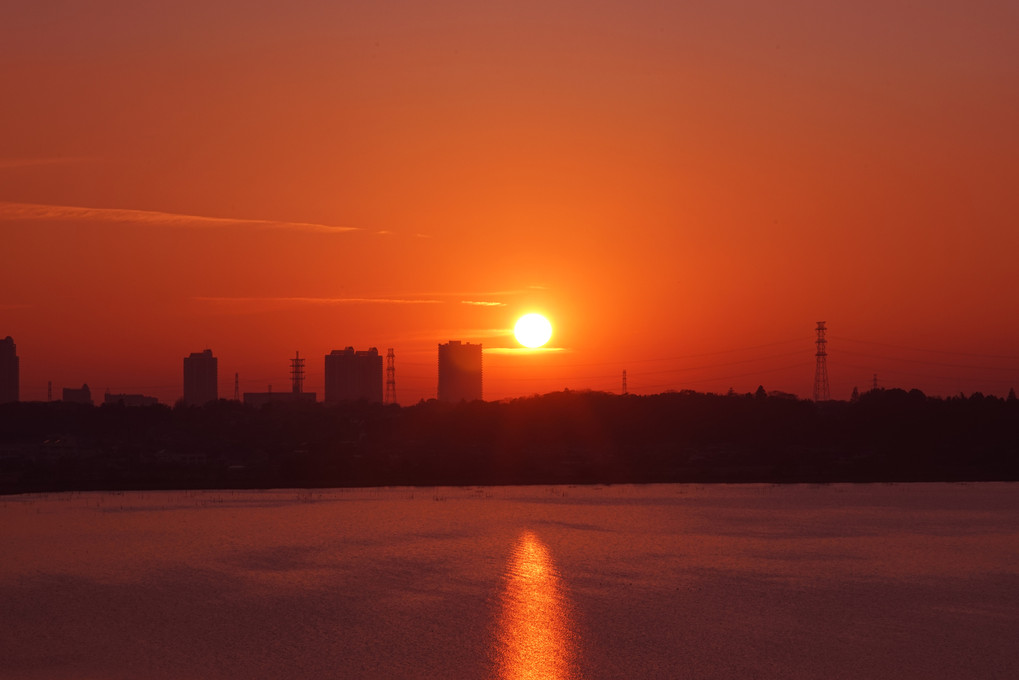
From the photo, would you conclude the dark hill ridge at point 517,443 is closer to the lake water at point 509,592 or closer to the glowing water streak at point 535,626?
the lake water at point 509,592

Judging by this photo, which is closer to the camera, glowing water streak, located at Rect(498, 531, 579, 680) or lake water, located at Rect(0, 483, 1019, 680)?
glowing water streak, located at Rect(498, 531, 579, 680)

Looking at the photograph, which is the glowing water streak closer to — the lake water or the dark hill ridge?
the lake water

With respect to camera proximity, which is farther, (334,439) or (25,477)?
(334,439)

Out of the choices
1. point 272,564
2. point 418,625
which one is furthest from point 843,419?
point 418,625

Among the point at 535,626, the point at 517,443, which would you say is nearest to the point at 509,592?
the point at 535,626

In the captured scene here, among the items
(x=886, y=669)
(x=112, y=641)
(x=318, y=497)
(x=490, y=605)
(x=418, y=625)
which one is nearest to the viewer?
(x=886, y=669)

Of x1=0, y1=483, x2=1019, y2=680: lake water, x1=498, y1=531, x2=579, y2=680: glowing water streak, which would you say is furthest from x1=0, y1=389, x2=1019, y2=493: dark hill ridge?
x1=498, y1=531, x2=579, y2=680: glowing water streak

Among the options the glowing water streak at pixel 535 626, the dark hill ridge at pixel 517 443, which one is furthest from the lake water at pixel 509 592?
the dark hill ridge at pixel 517 443

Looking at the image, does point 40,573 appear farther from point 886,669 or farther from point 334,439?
point 334,439
